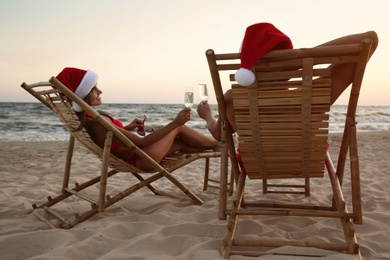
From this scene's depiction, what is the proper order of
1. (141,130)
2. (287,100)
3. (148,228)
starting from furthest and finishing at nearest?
(141,130) < (148,228) < (287,100)

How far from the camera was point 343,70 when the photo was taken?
221 centimetres

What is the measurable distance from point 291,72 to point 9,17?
1299cm

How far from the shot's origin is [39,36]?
1430cm

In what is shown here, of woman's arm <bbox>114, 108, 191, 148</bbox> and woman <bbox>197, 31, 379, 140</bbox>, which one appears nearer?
woman <bbox>197, 31, 379, 140</bbox>

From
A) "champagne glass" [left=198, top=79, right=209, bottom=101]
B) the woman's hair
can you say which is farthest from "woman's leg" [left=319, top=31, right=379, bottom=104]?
the woman's hair

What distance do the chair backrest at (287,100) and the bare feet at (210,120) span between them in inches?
13.5

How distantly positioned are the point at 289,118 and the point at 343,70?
1.29 feet

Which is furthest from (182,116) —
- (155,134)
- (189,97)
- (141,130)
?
(141,130)

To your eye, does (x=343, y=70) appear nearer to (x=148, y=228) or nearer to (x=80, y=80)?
(x=148, y=228)

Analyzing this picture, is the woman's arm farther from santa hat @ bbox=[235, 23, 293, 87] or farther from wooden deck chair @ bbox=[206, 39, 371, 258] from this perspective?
santa hat @ bbox=[235, 23, 293, 87]

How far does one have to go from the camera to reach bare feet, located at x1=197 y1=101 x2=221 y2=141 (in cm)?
280

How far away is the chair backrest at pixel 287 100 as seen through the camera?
2.04 metres

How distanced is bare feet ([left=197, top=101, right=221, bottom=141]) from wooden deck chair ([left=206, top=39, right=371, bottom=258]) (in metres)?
0.22

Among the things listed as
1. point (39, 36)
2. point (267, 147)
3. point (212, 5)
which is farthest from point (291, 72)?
point (39, 36)
